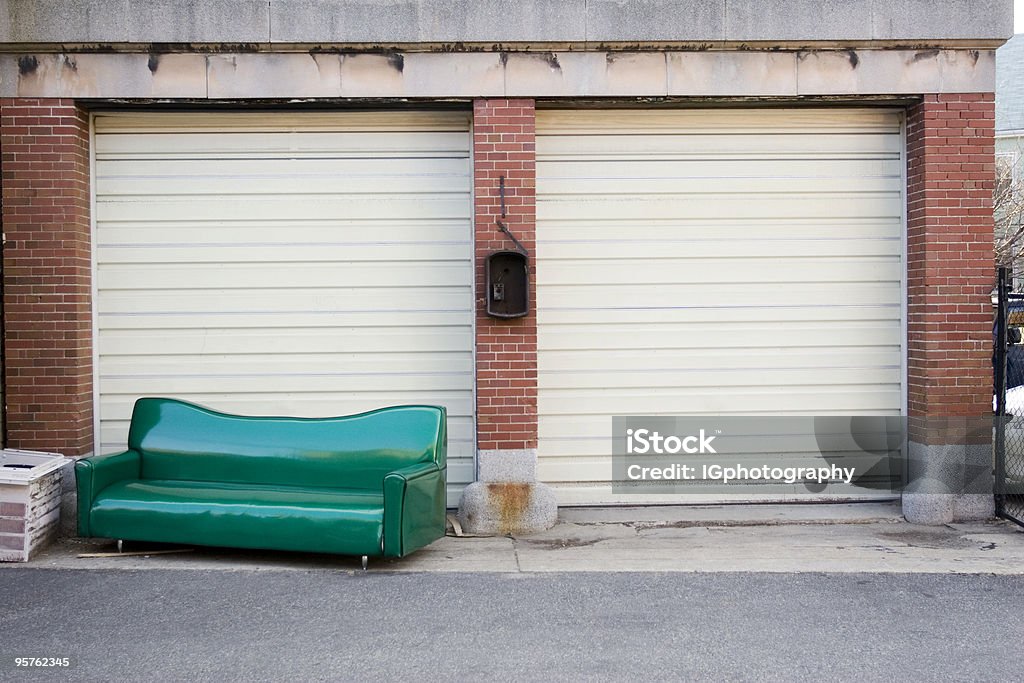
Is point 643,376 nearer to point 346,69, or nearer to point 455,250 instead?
point 455,250

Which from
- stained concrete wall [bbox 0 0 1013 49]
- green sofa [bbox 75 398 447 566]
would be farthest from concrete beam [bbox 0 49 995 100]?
green sofa [bbox 75 398 447 566]

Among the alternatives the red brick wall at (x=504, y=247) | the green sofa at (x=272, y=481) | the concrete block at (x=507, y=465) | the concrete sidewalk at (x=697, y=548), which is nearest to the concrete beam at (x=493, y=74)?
the red brick wall at (x=504, y=247)

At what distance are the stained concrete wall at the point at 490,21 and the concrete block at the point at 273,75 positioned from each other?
152 mm

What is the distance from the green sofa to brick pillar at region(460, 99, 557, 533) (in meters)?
0.76

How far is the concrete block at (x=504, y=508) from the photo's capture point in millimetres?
8102

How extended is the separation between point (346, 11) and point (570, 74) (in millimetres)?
1960

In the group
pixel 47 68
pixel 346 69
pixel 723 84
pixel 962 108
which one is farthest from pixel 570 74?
pixel 47 68

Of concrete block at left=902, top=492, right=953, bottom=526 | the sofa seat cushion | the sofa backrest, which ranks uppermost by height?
the sofa backrest

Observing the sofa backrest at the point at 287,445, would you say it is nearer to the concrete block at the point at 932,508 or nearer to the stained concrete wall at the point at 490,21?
Result: the stained concrete wall at the point at 490,21

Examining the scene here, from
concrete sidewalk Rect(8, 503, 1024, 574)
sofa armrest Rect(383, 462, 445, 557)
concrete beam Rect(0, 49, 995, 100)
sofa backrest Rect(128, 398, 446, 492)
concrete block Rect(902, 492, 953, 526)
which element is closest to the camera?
sofa armrest Rect(383, 462, 445, 557)

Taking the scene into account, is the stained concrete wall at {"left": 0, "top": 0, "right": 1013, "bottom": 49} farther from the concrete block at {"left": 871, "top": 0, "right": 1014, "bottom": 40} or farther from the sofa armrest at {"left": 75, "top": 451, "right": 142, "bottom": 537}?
the sofa armrest at {"left": 75, "top": 451, "right": 142, "bottom": 537}

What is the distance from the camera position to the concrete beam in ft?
26.7

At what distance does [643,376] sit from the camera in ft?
28.7

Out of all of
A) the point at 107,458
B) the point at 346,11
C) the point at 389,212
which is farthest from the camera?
the point at 389,212
